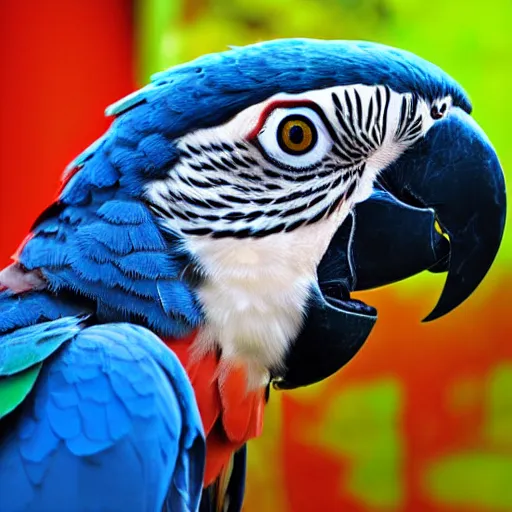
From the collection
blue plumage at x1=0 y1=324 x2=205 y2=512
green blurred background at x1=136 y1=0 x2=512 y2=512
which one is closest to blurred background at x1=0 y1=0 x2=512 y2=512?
green blurred background at x1=136 y1=0 x2=512 y2=512

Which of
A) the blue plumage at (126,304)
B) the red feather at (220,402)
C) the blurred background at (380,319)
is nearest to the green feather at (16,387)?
the blue plumage at (126,304)

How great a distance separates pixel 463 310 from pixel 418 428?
24 centimetres

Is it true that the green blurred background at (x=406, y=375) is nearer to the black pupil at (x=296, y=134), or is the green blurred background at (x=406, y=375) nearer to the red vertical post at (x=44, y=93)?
the red vertical post at (x=44, y=93)

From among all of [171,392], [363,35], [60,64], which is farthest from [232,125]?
[60,64]

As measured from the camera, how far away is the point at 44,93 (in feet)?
4.95

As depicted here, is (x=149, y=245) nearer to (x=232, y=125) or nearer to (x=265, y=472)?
(x=232, y=125)

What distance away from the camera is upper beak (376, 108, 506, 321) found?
0.74 meters

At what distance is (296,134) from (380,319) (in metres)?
0.79

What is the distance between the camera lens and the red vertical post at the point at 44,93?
150 cm

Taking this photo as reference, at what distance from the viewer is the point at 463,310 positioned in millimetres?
1442

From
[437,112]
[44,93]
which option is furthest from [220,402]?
[44,93]

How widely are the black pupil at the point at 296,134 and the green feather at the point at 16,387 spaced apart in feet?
1.04

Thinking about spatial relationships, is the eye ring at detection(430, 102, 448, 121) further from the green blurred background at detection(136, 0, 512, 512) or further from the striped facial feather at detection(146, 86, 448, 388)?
the green blurred background at detection(136, 0, 512, 512)

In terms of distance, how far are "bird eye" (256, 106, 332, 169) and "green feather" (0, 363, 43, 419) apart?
30 cm
